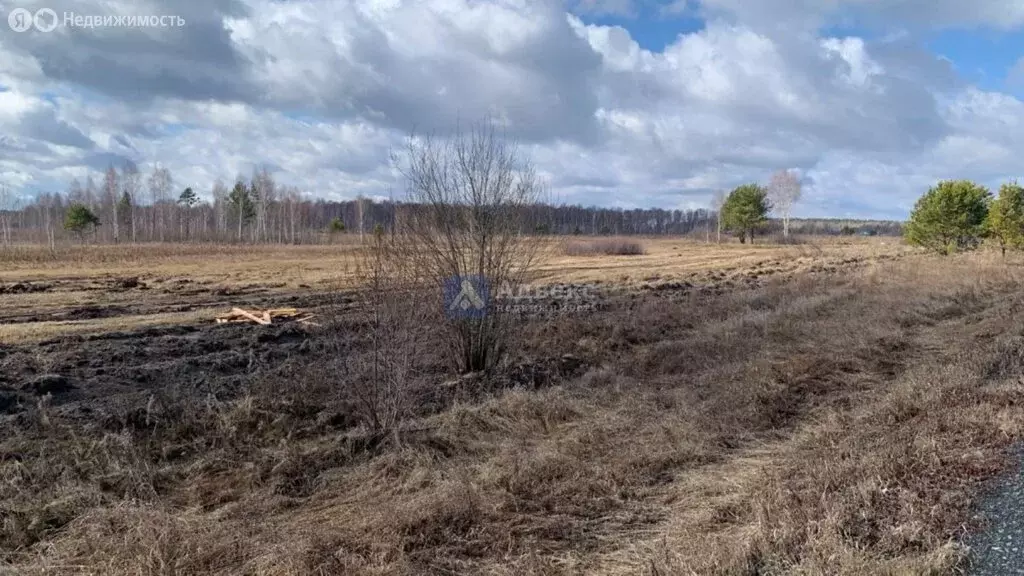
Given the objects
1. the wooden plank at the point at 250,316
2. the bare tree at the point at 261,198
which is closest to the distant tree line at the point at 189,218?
the bare tree at the point at 261,198

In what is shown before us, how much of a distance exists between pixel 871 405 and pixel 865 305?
1023cm

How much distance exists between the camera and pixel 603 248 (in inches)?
2092

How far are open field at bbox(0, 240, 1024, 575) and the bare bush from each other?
38292 millimetres

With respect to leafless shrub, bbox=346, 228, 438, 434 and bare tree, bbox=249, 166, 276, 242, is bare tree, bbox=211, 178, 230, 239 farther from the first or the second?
leafless shrub, bbox=346, 228, 438, 434

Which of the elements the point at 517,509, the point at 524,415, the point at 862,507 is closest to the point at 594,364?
the point at 524,415

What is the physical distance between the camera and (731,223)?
2800 inches

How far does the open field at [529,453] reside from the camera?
4.15m

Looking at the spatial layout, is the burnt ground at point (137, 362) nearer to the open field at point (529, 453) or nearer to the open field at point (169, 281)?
the open field at point (529, 453)

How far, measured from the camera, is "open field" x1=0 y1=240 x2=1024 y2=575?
4148mm

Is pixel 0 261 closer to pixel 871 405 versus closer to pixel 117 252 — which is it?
pixel 117 252

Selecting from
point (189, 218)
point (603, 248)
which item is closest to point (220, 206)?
point (189, 218)

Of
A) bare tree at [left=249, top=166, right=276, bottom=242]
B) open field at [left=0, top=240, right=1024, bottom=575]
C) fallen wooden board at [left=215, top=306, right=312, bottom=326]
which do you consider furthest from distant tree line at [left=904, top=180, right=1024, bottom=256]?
bare tree at [left=249, top=166, right=276, bottom=242]

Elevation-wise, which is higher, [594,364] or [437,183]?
[437,183]

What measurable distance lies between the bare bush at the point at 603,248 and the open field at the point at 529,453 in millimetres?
38292
